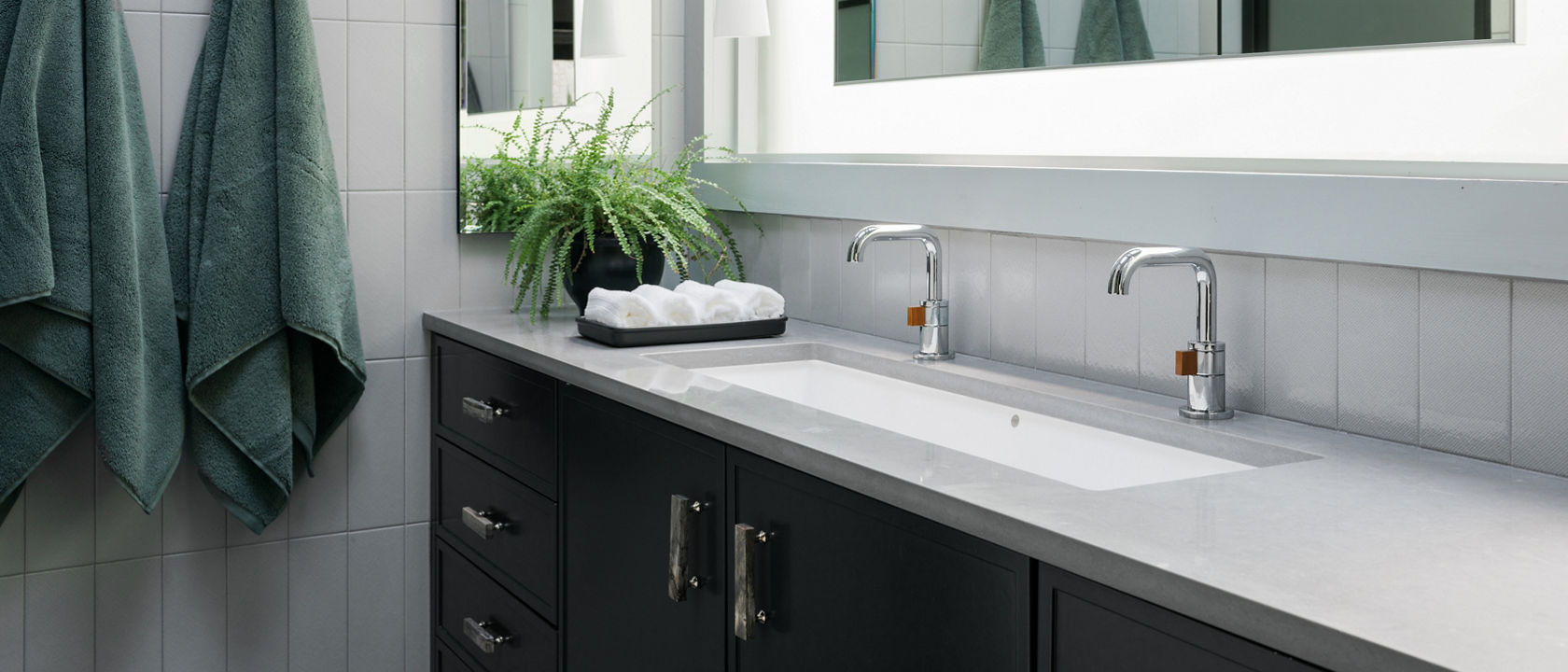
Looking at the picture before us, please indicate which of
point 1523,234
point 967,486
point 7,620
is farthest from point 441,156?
point 1523,234

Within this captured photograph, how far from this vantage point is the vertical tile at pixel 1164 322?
1532 mm

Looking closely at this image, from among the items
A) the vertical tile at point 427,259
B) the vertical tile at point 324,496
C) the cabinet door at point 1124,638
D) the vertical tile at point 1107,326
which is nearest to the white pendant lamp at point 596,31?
the vertical tile at point 427,259

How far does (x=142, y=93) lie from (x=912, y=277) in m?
1.30

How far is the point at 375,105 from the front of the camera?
2359mm

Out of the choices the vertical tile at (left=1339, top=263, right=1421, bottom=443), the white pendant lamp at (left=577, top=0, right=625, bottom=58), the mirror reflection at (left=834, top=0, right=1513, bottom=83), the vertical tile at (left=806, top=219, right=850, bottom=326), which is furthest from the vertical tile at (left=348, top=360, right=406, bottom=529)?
the vertical tile at (left=1339, top=263, right=1421, bottom=443)

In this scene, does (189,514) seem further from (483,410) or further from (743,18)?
(743,18)

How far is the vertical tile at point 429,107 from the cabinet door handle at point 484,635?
31.0 inches

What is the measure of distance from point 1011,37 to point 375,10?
1167 millimetres

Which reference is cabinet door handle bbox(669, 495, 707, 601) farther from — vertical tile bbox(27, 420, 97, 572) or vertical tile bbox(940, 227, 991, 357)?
vertical tile bbox(27, 420, 97, 572)

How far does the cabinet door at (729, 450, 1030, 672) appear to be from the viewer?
1044mm

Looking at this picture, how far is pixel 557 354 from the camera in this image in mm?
1877

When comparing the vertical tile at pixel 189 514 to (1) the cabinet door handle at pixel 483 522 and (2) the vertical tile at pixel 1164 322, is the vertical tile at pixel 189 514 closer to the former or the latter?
(1) the cabinet door handle at pixel 483 522

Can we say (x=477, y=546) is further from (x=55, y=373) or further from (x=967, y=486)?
(x=967, y=486)

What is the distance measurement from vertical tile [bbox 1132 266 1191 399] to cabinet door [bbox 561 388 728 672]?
535 mm
